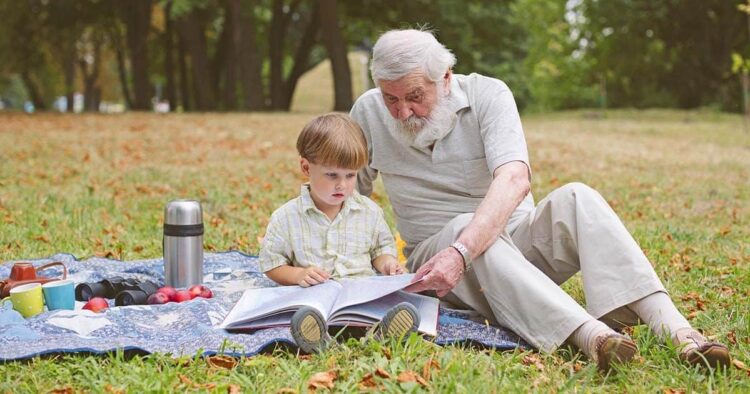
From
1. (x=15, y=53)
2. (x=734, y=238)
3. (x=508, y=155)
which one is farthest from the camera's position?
(x=15, y=53)

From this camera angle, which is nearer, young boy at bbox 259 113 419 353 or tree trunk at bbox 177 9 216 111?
young boy at bbox 259 113 419 353

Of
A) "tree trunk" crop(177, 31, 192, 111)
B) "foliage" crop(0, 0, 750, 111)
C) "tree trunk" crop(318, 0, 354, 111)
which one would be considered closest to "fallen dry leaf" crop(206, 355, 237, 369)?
"foliage" crop(0, 0, 750, 111)

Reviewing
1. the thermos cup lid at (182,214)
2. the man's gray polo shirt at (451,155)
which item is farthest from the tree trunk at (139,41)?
the man's gray polo shirt at (451,155)

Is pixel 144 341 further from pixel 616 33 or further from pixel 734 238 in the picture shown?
pixel 616 33

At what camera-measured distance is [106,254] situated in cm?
536

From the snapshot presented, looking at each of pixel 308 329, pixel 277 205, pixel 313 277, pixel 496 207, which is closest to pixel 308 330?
pixel 308 329

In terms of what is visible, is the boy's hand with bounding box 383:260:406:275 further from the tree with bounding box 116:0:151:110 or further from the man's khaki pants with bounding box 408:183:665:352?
the tree with bounding box 116:0:151:110

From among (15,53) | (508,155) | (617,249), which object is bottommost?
(617,249)

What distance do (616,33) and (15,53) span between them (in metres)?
19.7

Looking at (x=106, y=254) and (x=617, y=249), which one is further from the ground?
(x=617, y=249)

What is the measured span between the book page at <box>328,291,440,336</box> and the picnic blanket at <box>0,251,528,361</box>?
0.08 metres

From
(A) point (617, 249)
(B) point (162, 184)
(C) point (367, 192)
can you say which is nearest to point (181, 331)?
(C) point (367, 192)

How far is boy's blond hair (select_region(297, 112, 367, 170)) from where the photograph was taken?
12.1 feet

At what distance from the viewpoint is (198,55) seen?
949 inches
